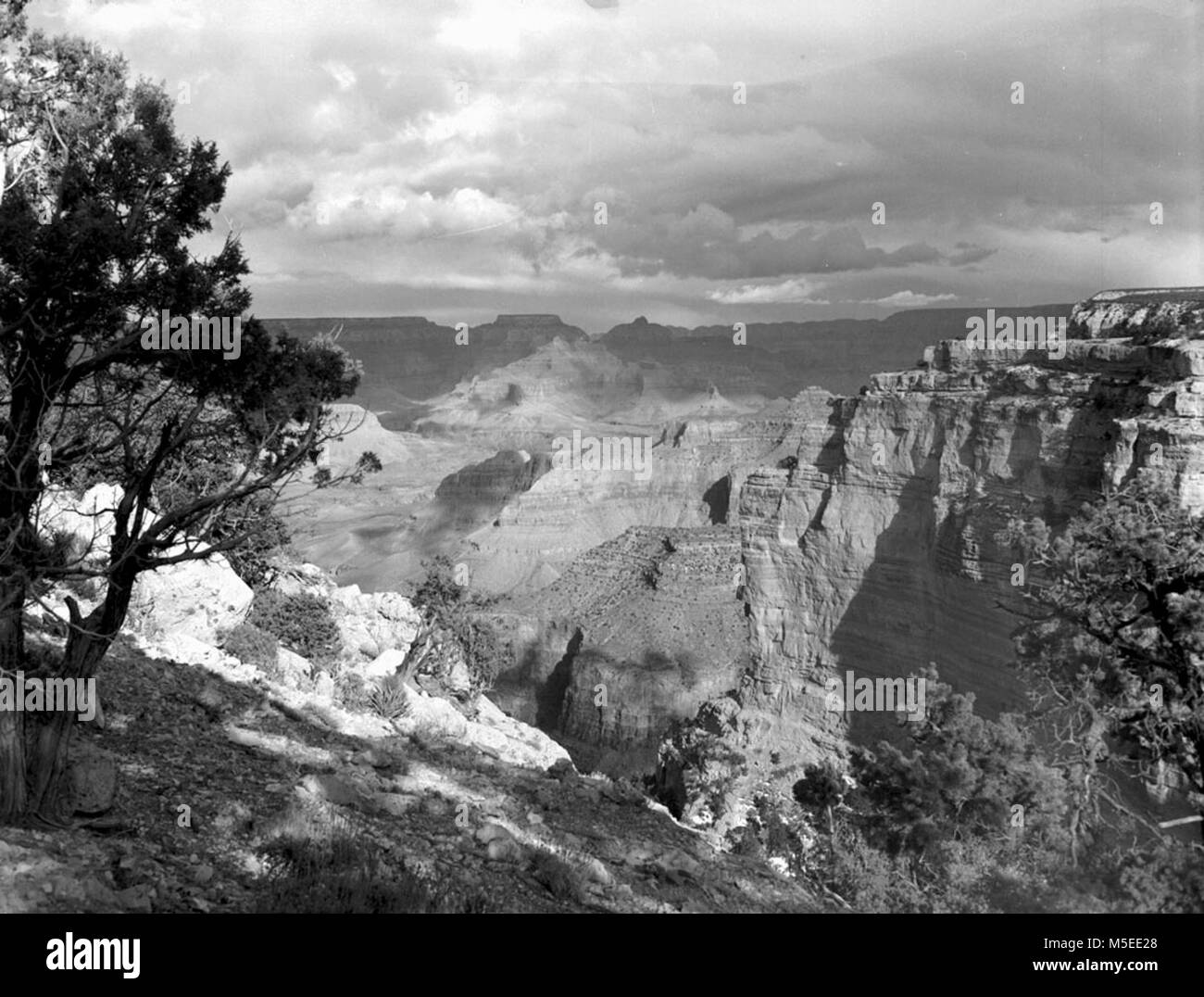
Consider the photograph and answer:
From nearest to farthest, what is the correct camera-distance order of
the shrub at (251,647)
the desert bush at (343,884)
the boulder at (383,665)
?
the desert bush at (343,884) → the shrub at (251,647) → the boulder at (383,665)

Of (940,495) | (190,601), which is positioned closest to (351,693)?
(190,601)

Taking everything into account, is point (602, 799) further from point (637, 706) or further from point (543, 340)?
point (543, 340)

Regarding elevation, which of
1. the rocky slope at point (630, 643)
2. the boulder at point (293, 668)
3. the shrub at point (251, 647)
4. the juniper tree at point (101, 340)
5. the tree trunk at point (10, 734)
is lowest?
the rocky slope at point (630, 643)

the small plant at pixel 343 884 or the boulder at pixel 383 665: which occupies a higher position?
the small plant at pixel 343 884

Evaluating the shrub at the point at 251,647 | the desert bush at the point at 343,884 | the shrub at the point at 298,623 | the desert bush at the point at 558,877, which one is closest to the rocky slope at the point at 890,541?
the shrub at the point at 298,623

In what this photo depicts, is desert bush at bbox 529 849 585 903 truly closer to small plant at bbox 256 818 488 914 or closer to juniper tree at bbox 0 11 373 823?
small plant at bbox 256 818 488 914

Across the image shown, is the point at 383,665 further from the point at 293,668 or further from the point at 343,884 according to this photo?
the point at 343,884

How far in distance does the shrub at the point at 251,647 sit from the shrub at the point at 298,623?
1.80m

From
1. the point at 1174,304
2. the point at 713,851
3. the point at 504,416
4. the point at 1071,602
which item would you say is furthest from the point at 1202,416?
the point at 504,416

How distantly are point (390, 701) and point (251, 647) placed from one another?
9.93 feet

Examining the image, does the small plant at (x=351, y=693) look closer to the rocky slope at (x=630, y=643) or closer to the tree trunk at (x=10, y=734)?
the tree trunk at (x=10, y=734)

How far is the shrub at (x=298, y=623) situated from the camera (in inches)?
734

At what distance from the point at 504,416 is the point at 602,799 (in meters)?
123

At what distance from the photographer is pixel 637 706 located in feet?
121
